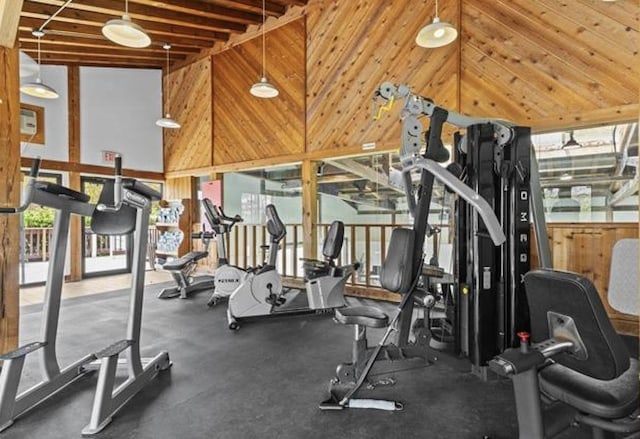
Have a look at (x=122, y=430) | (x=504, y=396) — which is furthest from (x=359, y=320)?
(x=122, y=430)

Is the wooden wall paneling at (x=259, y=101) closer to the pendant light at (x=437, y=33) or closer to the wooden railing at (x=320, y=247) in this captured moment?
the wooden railing at (x=320, y=247)

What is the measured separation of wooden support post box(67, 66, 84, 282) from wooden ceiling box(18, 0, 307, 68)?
1.20 feet

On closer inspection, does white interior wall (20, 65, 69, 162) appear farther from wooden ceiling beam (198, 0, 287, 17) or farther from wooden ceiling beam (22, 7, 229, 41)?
wooden ceiling beam (198, 0, 287, 17)

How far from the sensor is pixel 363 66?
17.7 ft

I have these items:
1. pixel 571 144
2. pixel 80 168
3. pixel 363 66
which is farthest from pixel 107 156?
pixel 571 144

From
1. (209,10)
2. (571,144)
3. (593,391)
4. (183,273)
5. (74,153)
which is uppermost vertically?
(209,10)

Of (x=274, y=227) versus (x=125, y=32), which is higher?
(x=125, y=32)

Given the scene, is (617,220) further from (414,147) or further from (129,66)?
(129,66)

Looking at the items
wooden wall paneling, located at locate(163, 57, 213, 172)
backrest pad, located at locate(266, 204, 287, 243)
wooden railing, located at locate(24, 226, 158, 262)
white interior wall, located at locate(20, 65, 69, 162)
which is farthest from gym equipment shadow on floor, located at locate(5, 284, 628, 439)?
wooden wall paneling, located at locate(163, 57, 213, 172)

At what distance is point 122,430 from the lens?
2037 mm

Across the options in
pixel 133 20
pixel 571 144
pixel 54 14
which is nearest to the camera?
pixel 571 144

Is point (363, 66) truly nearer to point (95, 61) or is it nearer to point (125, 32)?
point (125, 32)

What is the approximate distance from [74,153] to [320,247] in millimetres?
5232

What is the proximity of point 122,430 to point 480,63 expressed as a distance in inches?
203
